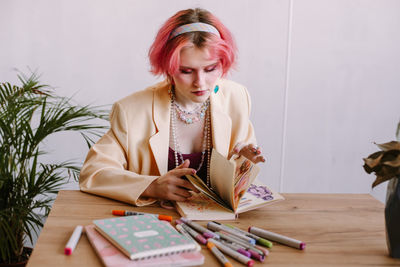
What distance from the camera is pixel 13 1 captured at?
323 cm

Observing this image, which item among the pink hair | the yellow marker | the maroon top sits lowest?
the maroon top

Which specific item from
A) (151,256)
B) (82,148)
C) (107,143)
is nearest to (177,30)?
(107,143)

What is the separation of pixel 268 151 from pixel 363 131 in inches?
32.1

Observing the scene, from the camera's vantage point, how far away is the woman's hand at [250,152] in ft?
5.61

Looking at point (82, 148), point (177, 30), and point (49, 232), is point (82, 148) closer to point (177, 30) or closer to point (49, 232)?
point (177, 30)

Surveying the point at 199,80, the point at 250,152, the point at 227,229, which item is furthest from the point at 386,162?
the point at 199,80

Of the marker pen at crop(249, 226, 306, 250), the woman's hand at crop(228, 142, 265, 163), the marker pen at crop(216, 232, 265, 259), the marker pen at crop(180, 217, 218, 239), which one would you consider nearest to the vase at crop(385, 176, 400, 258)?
the marker pen at crop(249, 226, 306, 250)

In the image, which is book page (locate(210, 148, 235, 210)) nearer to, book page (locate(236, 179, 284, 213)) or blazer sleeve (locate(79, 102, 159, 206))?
book page (locate(236, 179, 284, 213))

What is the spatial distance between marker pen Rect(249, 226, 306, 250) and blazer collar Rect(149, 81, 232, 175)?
0.67 m

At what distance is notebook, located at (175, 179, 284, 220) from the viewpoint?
140 cm

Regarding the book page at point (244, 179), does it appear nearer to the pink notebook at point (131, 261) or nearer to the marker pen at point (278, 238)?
the marker pen at point (278, 238)

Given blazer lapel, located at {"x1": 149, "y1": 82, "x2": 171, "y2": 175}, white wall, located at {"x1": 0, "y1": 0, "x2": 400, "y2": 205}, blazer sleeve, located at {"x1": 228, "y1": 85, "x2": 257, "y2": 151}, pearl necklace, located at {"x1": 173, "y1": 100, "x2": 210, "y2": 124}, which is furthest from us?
white wall, located at {"x1": 0, "y1": 0, "x2": 400, "y2": 205}

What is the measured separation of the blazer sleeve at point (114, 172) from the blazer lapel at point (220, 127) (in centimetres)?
38

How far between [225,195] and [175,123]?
0.57 m
